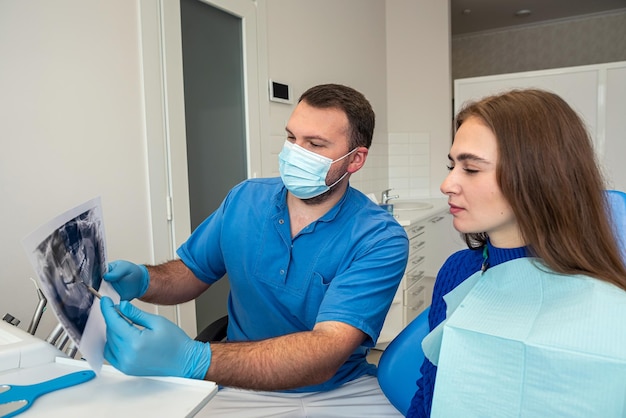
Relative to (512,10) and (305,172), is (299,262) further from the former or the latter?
(512,10)

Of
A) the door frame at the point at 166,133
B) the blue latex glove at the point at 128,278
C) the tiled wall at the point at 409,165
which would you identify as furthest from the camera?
the tiled wall at the point at 409,165

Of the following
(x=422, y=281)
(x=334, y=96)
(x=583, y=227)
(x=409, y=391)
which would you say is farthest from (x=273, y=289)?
(x=422, y=281)

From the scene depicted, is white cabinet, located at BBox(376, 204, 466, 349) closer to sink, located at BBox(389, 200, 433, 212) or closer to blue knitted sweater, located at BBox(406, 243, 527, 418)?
sink, located at BBox(389, 200, 433, 212)

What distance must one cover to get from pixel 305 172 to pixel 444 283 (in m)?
0.49

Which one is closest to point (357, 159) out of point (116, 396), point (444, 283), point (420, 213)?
point (444, 283)

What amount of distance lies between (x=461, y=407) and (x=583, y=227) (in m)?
0.41

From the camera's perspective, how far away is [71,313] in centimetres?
75

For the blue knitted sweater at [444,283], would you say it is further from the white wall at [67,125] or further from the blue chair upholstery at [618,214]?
the white wall at [67,125]

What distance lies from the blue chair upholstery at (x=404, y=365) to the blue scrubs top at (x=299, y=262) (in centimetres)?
6

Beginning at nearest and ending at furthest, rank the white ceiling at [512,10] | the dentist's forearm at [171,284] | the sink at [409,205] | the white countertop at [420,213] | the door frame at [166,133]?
the dentist's forearm at [171,284] → the door frame at [166,133] → the white countertop at [420,213] → the sink at [409,205] → the white ceiling at [512,10]

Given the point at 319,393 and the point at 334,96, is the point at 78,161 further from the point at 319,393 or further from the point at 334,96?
the point at 319,393

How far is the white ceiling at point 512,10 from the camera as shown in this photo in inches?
186

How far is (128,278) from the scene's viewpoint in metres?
1.19

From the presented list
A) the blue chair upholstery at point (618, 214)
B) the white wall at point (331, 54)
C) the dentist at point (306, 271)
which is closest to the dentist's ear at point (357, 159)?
the dentist at point (306, 271)
